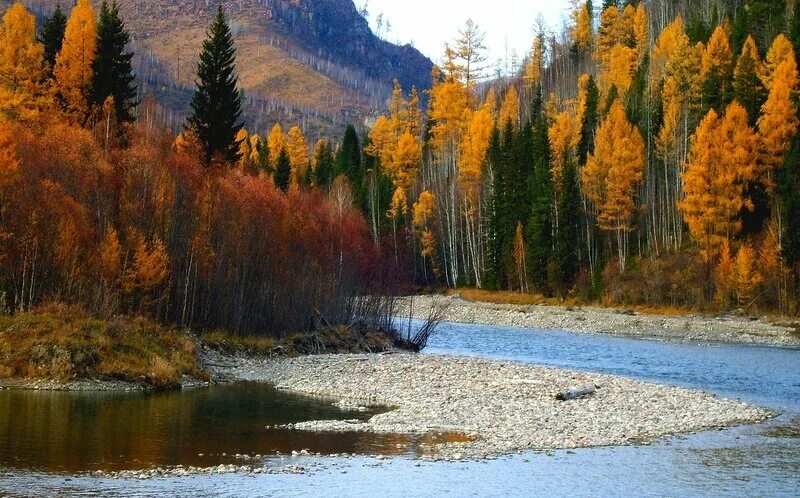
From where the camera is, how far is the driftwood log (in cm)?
2881

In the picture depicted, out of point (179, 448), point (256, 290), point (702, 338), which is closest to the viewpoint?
point (179, 448)

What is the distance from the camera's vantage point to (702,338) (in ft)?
179

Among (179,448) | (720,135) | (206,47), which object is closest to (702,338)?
(720,135)

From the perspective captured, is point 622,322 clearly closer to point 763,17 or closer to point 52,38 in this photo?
point 763,17

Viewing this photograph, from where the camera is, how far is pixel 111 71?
51656mm

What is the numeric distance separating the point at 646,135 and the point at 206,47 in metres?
43.5

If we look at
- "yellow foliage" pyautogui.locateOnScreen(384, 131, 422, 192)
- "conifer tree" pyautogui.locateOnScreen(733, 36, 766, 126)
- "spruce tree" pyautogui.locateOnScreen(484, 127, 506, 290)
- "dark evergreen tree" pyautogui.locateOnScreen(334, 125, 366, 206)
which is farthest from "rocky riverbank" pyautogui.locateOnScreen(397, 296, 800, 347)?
"yellow foliage" pyautogui.locateOnScreen(384, 131, 422, 192)

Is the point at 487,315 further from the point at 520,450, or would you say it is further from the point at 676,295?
the point at 520,450

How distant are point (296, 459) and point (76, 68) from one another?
40218mm

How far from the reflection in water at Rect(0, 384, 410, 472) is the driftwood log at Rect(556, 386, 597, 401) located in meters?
6.69

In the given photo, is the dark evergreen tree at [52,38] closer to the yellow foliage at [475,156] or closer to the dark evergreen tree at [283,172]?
the dark evergreen tree at [283,172]

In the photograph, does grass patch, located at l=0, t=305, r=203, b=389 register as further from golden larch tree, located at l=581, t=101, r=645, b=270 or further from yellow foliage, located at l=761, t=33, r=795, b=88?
yellow foliage, located at l=761, t=33, r=795, b=88

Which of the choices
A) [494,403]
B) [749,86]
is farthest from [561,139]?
[494,403]

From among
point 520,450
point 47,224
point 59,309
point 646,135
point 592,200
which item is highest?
point 646,135
